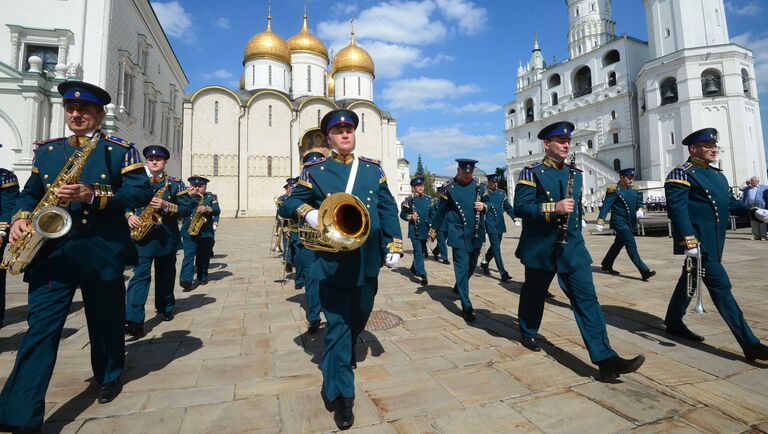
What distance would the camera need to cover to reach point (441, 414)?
101 inches

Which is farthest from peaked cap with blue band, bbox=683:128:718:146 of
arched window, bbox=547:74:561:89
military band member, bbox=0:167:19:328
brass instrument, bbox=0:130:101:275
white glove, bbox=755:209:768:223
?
arched window, bbox=547:74:561:89

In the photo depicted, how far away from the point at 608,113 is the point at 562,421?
61405 millimetres

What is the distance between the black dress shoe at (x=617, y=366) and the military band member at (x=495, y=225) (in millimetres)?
4140

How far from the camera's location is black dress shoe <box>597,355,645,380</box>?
9.46 ft

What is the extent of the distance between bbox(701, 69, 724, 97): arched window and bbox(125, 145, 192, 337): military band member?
A: 5184cm

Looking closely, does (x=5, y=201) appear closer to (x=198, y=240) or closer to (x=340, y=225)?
(x=198, y=240)

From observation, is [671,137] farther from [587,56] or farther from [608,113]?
[587,56]

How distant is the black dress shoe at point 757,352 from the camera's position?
10.6 feet

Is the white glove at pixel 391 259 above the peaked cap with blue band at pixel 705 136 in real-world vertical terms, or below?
below

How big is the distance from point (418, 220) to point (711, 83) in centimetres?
4712

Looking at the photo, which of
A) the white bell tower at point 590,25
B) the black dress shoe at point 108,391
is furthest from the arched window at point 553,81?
the black dress shoe at point 108,391

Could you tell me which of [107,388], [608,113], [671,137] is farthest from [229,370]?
[608,113]

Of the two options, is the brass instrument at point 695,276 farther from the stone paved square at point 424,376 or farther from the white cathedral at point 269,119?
the white cathedral at point 269,119

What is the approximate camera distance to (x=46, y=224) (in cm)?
247
